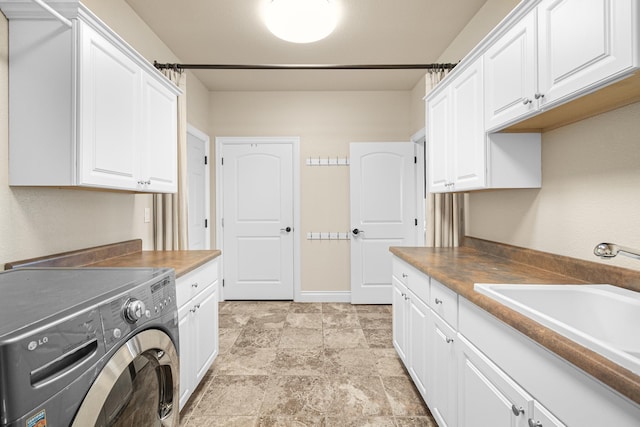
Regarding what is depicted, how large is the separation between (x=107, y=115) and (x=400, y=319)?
7.44ft

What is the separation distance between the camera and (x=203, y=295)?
6.81 feet

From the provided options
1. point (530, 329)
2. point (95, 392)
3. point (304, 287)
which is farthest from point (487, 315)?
point (304, 287)

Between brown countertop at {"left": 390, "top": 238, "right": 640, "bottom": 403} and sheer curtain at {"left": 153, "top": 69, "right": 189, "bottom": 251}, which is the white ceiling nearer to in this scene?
sheer curtain at {"left": 153, "top": 69, "right": 189, "bottom": 251}

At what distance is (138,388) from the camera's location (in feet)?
3.41

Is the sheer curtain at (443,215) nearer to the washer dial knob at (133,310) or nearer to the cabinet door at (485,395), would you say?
the cabinet door at (485,395)

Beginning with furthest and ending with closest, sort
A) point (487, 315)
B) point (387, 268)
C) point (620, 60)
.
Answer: point (387, 268), point (487, 315), point (620, 60)

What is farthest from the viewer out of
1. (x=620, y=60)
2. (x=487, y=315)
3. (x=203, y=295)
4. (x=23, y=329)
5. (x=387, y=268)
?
(x=387, y=268)

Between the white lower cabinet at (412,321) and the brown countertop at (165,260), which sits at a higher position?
the brown countertop at (165,260)

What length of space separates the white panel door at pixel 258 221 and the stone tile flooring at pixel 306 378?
62cm

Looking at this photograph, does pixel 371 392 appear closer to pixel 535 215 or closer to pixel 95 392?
pixel 535 215

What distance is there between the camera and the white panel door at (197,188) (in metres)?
3.62

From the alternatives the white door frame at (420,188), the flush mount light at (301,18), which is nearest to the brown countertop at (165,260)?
the flush mount light at (301,18)

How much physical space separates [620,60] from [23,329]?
1717 mm

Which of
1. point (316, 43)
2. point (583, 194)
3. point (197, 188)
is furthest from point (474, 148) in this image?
point (197, 188)
